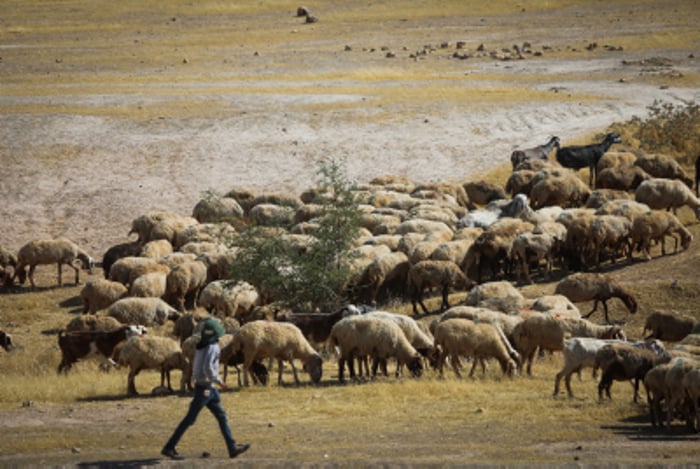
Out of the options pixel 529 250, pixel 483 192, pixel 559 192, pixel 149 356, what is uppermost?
pixel 483 192

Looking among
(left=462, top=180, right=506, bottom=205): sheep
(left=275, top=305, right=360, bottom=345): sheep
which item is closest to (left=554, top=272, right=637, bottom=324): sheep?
(left=275, top=305, right=360, bottom=345): sheep

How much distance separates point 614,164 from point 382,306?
11.1 m

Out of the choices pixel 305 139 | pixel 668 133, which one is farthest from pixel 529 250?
pixel 305 139

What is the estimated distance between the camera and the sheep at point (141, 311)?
22.9 metres

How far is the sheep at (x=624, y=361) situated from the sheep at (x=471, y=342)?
2.02 metres

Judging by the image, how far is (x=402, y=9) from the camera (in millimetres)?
80875

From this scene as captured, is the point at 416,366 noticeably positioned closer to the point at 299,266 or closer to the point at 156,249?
the point at 299,266

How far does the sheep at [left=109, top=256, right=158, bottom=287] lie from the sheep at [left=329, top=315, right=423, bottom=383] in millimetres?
8267

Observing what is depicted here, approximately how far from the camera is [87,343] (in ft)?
66.4

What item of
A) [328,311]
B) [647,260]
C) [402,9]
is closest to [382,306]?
[328,311]

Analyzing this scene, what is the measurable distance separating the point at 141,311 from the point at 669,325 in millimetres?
9268

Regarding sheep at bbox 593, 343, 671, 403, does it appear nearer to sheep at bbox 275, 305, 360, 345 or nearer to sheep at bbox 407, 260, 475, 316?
sheep at bbox 275, 305, 360, 345

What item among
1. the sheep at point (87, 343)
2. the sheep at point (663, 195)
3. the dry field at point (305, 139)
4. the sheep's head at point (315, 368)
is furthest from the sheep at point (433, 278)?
the sheep at point (663, 195)

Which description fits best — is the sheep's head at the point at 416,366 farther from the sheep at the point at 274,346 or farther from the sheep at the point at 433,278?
the sheep at the point at 433,278
